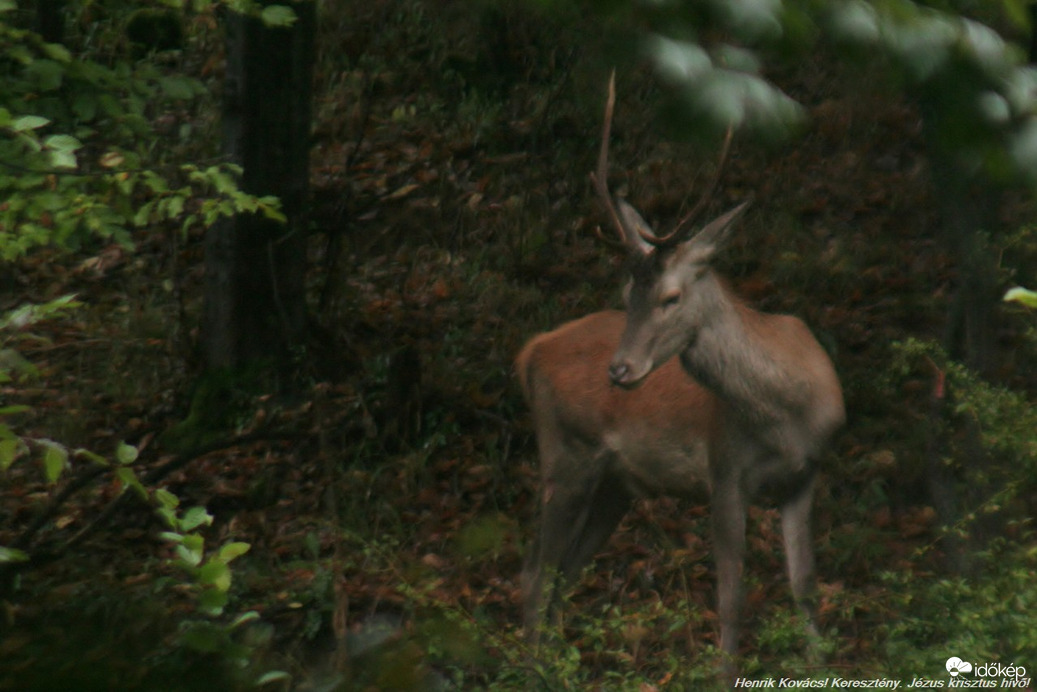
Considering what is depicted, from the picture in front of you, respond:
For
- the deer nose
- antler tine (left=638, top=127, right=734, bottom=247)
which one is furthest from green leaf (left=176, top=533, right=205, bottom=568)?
antler tine (left=638, top=127, right=734, bottom=247)

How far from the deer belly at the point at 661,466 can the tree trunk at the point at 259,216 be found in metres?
2.96

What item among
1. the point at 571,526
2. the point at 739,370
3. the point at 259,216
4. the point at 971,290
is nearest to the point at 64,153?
the point at 739,370

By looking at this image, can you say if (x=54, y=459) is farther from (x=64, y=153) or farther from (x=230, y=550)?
(x=64, y=153)

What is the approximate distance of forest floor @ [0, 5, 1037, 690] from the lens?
661 centimetres

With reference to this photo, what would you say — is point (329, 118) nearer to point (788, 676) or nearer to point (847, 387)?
point (847, 387)

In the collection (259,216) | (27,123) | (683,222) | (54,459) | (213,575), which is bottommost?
(259,216)

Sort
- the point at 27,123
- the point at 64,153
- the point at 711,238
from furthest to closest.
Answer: the point at 711,238 < the point at 64,153 < the point at 27,123

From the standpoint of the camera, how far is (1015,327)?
855 cm

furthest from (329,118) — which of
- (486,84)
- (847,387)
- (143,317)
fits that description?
(847,387)

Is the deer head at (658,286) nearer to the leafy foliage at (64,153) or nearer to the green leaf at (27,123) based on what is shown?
the leafy foliage at (64,153)

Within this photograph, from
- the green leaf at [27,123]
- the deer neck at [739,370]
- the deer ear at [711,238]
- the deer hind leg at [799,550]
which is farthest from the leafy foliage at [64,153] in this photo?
the deer hind leg at [799,550]

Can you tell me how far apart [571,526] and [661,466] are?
62cm

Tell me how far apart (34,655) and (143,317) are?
30.0 feet

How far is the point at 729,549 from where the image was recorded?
6.27 meters
